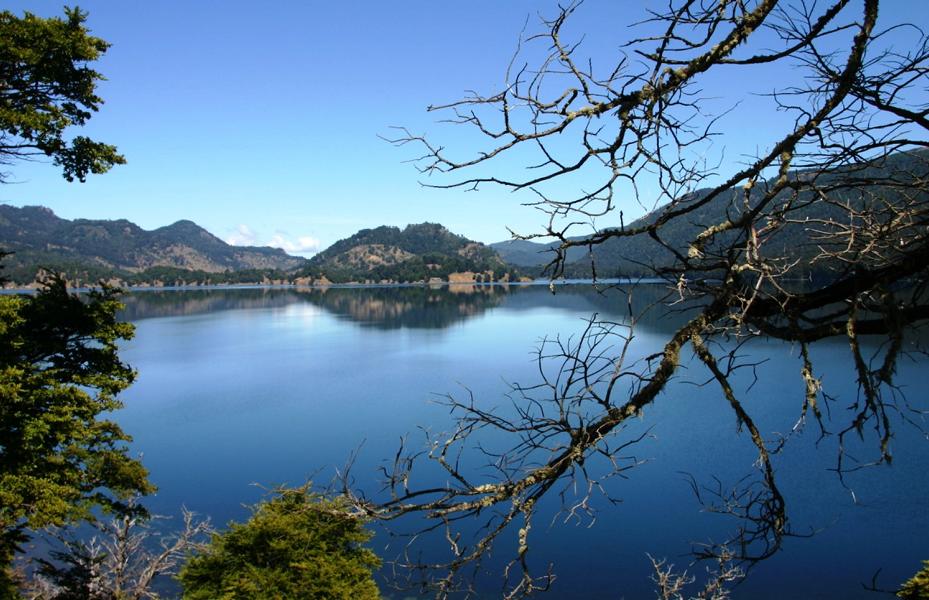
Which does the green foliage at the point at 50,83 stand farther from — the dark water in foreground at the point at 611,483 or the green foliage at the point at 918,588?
the green foliage at the point at 918,588

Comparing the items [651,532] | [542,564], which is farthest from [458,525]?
[651,532]

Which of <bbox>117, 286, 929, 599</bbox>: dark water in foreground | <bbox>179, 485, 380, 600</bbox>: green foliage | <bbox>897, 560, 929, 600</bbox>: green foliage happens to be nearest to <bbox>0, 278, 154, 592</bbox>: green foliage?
<bbox>179, 485, 380, 600</bbox>: green foliage

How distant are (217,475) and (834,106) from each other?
24.1 metres

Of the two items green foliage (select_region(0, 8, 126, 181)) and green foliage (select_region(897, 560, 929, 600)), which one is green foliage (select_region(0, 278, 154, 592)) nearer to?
green foliage (select_region(0, 8, 126, 181))

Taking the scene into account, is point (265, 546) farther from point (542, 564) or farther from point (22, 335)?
point (542, 564)

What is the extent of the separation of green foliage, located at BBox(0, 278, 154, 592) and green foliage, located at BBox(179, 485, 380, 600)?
2134mm

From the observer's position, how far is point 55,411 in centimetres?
909

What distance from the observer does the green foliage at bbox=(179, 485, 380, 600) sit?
8742 millimetres

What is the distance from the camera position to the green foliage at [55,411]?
863 cm

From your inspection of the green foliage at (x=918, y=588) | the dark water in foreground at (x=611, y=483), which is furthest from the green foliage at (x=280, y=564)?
the green foliage at (x=918, y=588)

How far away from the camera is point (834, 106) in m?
1.81

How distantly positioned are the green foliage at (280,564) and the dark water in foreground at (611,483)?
2269 mm

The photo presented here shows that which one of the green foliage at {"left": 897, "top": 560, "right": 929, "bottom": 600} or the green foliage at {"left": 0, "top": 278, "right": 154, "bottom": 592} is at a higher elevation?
the green foliage at {"left": 0, "top": 278, "right": 154, "bottom": 592}

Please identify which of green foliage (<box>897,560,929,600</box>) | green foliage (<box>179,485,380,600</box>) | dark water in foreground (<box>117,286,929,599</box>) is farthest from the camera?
dark water in foreground (<box>117,286,929,599</box>)
